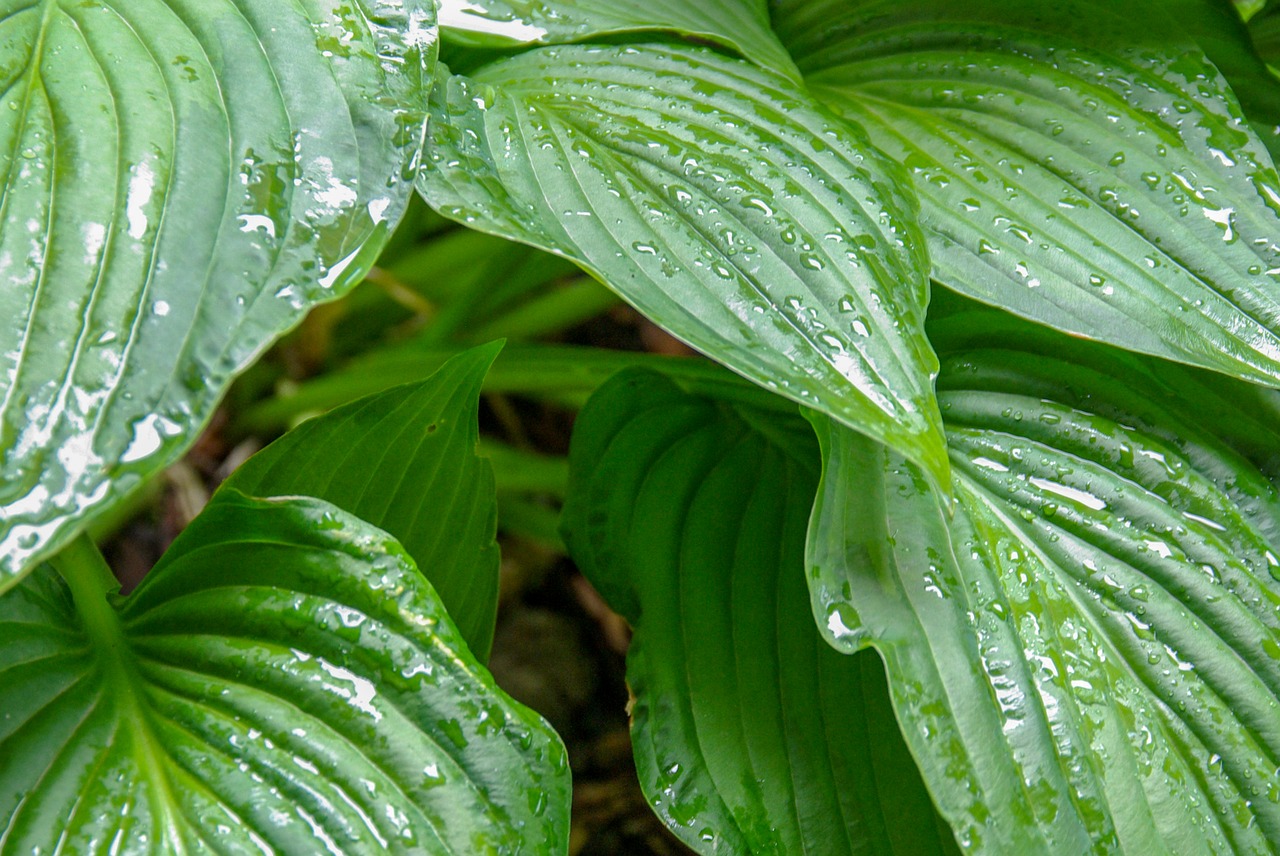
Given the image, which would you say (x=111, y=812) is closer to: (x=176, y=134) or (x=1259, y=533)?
(x=176, y=134)

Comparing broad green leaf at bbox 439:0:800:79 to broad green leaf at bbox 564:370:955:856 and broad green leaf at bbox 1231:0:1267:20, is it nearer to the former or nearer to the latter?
broad green leaf at bbox 564:370:955:856

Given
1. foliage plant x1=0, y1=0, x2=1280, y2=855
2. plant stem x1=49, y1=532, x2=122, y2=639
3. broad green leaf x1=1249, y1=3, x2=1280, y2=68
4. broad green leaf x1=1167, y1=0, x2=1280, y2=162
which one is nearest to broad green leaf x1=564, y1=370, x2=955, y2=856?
foliage plant x1=0, y1=0, x2=1280, y2=855

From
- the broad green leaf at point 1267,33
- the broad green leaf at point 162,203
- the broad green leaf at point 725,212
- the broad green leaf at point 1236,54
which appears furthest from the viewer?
the broad green leaf at point 1267,33

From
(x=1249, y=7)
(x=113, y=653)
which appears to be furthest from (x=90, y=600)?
(x=1249, y=7)

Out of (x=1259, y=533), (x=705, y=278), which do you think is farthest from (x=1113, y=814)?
(x=705, y=278)

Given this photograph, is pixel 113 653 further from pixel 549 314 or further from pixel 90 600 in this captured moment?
pixel 549 314

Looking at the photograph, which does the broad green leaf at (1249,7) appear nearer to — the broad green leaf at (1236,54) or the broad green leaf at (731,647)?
the broad green leaf at (1236,54)

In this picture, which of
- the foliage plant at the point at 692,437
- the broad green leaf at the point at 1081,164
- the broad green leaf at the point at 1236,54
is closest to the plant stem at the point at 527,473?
the foliage plant at the point at 692,437
